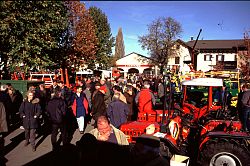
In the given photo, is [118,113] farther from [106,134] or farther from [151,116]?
[106,134]

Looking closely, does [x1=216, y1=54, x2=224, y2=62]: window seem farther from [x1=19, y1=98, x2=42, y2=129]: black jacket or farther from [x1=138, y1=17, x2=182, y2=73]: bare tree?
[x1=19, y1=98, x2=42, y2=129]: black jacket

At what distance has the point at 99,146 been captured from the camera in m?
3.48

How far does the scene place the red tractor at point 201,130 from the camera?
500 centimetres

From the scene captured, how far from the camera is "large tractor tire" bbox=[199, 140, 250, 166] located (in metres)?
4.90

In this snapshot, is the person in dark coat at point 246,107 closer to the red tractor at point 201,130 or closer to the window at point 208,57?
the red tractor at point 201,130

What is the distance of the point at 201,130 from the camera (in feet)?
19.0

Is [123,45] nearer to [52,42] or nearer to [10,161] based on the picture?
[52,42]

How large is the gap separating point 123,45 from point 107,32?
44.3 meters

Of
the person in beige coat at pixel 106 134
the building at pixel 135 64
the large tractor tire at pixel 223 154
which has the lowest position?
the large tractor tire at pixel 223 154

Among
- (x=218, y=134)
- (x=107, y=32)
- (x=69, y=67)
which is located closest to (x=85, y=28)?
(x=69, y=67)

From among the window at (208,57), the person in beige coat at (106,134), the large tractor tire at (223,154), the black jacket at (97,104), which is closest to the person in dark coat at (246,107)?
the large tractor tire at (223,154)

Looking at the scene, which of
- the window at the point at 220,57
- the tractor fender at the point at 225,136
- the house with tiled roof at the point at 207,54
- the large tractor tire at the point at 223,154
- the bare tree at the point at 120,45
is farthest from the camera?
the bare tree at the point at 120,45

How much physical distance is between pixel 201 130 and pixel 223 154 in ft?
2.78

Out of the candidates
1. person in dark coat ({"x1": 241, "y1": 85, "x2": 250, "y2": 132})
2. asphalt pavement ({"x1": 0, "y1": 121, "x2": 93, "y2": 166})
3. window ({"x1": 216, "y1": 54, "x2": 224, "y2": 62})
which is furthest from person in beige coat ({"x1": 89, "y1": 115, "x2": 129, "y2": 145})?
window ({"x1": 216, "y1": 54, "x2": 224, "y2": 62})
